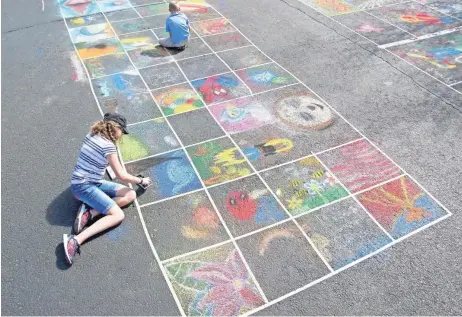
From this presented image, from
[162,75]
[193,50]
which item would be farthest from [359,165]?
Result: [193,50]

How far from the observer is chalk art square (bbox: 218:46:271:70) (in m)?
7.17

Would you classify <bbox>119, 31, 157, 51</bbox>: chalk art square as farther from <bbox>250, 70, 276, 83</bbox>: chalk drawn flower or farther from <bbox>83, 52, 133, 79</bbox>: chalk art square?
<bbox>250, 70, 276, 83</bbox>: chalk drawn flower

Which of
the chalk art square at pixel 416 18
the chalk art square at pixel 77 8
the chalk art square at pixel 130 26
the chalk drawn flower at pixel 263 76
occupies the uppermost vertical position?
the chalk art square at pixel 416 18

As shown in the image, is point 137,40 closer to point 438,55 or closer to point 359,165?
point 359,165

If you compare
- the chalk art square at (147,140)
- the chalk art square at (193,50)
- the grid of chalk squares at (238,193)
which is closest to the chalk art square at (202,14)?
the chalk art square at (193,50)

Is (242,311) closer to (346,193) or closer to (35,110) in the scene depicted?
(346,193)

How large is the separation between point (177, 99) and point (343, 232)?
3471mm

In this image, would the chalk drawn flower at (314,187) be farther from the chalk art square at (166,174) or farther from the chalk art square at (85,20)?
the chalk art square at (85,20)

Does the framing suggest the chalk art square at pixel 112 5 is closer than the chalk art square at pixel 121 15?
No

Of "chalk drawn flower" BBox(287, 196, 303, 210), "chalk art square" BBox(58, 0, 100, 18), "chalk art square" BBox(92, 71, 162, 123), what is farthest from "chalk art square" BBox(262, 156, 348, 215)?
"chalk art square" BBox(58, 0, 100, 18)

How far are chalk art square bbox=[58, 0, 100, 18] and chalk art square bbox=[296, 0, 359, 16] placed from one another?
534 centimetres

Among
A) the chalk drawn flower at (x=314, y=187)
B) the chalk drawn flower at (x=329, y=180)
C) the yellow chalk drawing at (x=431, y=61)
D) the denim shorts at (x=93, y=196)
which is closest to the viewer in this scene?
the denim shorts at (x=93, y=196)

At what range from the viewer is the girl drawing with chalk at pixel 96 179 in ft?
13.2

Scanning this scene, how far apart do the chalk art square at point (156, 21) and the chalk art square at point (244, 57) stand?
2.02m
